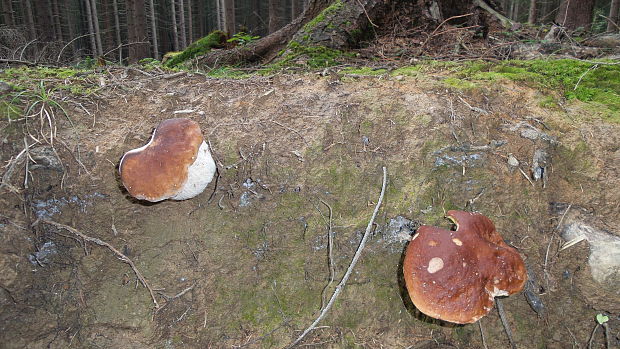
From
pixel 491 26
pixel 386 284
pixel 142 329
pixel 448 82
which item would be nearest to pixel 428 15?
pixel 491 26

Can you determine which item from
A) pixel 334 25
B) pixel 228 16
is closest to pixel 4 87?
pixel 334 25

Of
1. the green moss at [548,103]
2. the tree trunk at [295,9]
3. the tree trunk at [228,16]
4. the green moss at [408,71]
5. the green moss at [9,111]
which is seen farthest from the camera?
the tree trunk at [295,9]

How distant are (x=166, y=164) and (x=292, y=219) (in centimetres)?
94

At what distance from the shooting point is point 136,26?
37.7 feet

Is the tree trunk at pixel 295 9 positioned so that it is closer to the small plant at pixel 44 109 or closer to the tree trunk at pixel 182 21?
the tree trunk at pixel 182 21

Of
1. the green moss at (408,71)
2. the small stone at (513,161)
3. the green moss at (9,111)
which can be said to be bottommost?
the small stone at (513,161)

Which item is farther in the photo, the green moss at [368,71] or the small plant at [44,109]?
the green moss at [368,71]

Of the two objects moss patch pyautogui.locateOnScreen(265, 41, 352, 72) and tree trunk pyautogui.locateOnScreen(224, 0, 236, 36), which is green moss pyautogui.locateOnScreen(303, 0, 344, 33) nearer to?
moss patch pyautogui.locateOnScreen(265, 41, 352, 72)

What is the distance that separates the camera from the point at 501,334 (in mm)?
2281

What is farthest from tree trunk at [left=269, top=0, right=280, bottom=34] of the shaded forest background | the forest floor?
the forest floor

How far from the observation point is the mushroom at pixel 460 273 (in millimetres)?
1864

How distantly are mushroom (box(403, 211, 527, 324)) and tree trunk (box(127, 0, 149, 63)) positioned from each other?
1195 cm

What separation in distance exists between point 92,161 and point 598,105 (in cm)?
399

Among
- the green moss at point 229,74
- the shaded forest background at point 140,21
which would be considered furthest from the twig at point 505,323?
the green moss at point 229,74
